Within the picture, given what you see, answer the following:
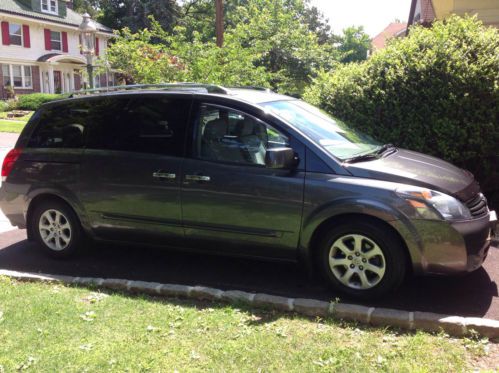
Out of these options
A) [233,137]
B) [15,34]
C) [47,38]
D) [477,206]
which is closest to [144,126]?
[233,137]

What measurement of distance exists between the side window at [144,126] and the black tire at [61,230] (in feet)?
2.64

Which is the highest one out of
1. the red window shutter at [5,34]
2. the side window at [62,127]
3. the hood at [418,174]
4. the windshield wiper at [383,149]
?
the red window shutter at [5,34]

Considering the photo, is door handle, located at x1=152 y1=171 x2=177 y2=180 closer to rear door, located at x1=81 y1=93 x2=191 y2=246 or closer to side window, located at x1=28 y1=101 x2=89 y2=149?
rear door, located at x1=81 y1=93 x2=191 y2=246

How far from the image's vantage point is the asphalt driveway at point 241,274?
4.17m

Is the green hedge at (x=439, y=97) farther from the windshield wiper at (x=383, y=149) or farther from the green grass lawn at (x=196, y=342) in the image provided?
the green grass lawn at (x=196, y=342)

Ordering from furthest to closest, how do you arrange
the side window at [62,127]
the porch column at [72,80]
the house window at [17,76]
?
the porch column at [72,80] < the house window at [17,76] < the side window at [62,127]

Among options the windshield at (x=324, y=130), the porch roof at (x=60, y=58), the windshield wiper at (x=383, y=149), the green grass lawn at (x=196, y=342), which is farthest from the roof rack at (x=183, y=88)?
the porch roof at (x=60, y=58)

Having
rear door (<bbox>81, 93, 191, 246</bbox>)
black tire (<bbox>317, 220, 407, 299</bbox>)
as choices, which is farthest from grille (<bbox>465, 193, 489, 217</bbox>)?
rear door (<bbox>81, 93, 191, 246</bbox>)

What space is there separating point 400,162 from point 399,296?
46.8 inches

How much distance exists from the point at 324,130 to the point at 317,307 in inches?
68.3

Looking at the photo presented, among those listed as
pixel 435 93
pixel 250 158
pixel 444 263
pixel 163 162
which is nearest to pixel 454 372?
pixel 444 263

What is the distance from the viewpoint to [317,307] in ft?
12.8

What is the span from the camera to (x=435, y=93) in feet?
22.1

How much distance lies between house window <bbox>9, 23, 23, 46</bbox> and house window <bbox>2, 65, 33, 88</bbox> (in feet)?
4.96
